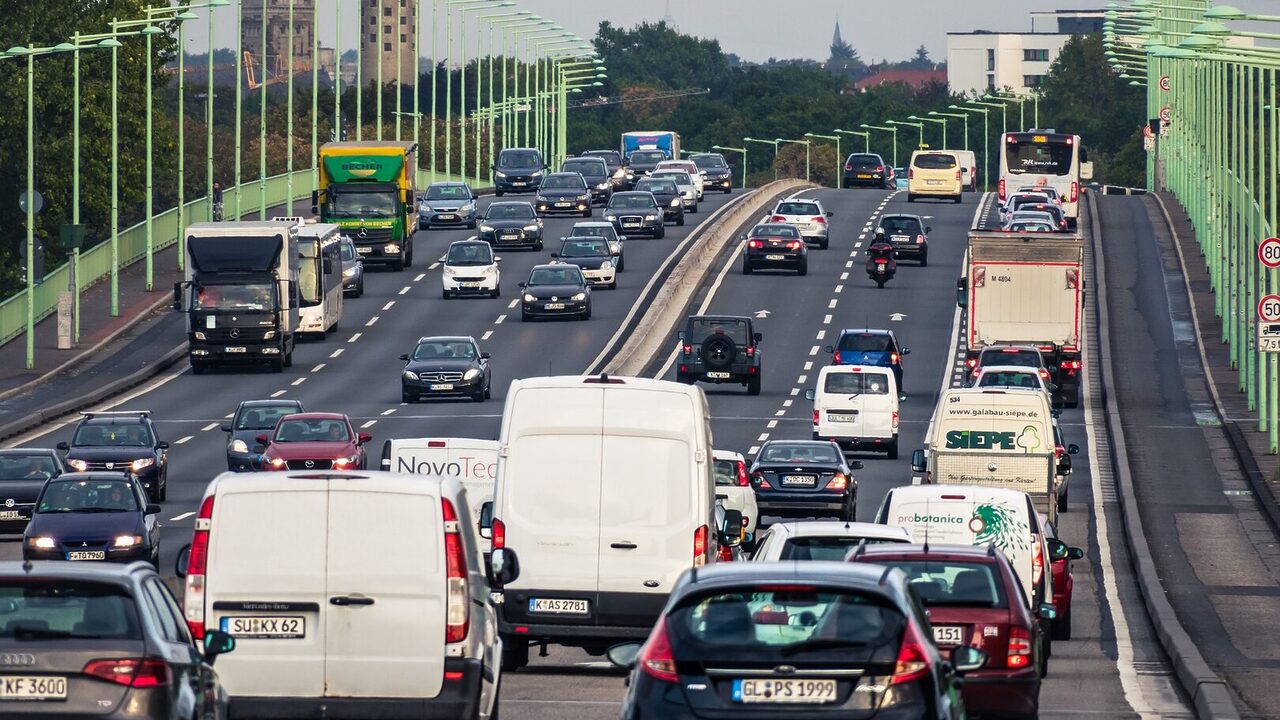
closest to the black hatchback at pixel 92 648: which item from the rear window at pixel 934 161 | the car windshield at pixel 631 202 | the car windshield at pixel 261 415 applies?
the car windshield at pixel 261 415

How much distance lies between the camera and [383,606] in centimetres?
1386

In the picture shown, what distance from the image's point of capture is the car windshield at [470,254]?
69938 mm

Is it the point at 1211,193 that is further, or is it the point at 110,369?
the point at 1211,193

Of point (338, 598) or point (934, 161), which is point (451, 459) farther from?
point (934, 161)

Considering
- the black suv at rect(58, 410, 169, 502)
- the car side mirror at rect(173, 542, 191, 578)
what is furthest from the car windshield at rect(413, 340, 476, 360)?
the car side mirror at rect(173, 542, 191, 578)

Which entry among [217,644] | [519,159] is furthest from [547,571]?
[519,159]

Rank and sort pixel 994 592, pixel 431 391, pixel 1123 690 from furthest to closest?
pixel 431 391
pixel 1123 690
pixel 994 592

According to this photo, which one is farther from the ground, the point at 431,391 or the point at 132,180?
the point at 132,180

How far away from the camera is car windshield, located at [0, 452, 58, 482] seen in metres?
35.9

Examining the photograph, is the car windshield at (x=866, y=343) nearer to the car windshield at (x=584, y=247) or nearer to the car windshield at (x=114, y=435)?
the car windshield at (x=114, y=435)

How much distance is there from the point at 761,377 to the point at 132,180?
47549 millimetres

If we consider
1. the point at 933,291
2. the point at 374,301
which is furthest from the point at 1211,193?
the point at 374,301

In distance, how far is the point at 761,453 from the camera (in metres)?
36.7

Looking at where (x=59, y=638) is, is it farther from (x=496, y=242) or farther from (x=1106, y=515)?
(x=496, y=242)
